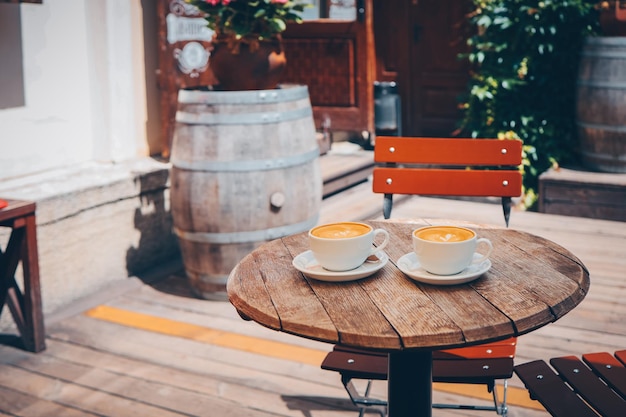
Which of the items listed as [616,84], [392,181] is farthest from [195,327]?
[616,84]

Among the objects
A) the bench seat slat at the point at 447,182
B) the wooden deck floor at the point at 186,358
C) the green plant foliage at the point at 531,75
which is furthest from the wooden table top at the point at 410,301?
the green plant foliage at the point at 531,75

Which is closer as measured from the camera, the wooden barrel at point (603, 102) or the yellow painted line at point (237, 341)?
the yellow painted line at point (237, 341)

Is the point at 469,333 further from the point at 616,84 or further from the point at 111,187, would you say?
the point at 616,84

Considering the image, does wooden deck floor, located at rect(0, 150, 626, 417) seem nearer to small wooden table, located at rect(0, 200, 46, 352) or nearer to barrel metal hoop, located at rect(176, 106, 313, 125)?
small wooden table, located at rect(0, 200, 46, 352)

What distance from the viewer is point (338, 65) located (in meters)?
6.67

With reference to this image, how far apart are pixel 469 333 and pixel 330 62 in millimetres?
5454

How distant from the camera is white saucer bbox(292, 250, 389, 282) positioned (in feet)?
5.49

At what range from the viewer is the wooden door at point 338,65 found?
6.52 metres

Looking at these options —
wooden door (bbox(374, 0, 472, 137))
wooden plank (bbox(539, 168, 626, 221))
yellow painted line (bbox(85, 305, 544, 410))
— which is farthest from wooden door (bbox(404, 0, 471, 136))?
yellow painted line (bbox(85, 305, 544, 410))

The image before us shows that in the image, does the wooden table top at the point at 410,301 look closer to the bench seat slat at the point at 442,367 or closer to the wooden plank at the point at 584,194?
the bench seat slat at the point at 442,367

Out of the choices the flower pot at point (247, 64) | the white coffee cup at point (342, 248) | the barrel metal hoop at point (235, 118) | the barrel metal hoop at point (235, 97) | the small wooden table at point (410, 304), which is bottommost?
the small wooden table at point (410, 304)

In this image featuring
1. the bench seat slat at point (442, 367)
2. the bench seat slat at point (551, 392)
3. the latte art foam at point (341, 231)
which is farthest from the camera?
the bench seat slat at point (442, 367)

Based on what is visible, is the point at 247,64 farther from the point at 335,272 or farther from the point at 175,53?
the point at 335,272

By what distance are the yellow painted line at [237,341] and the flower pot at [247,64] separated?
1.28m
